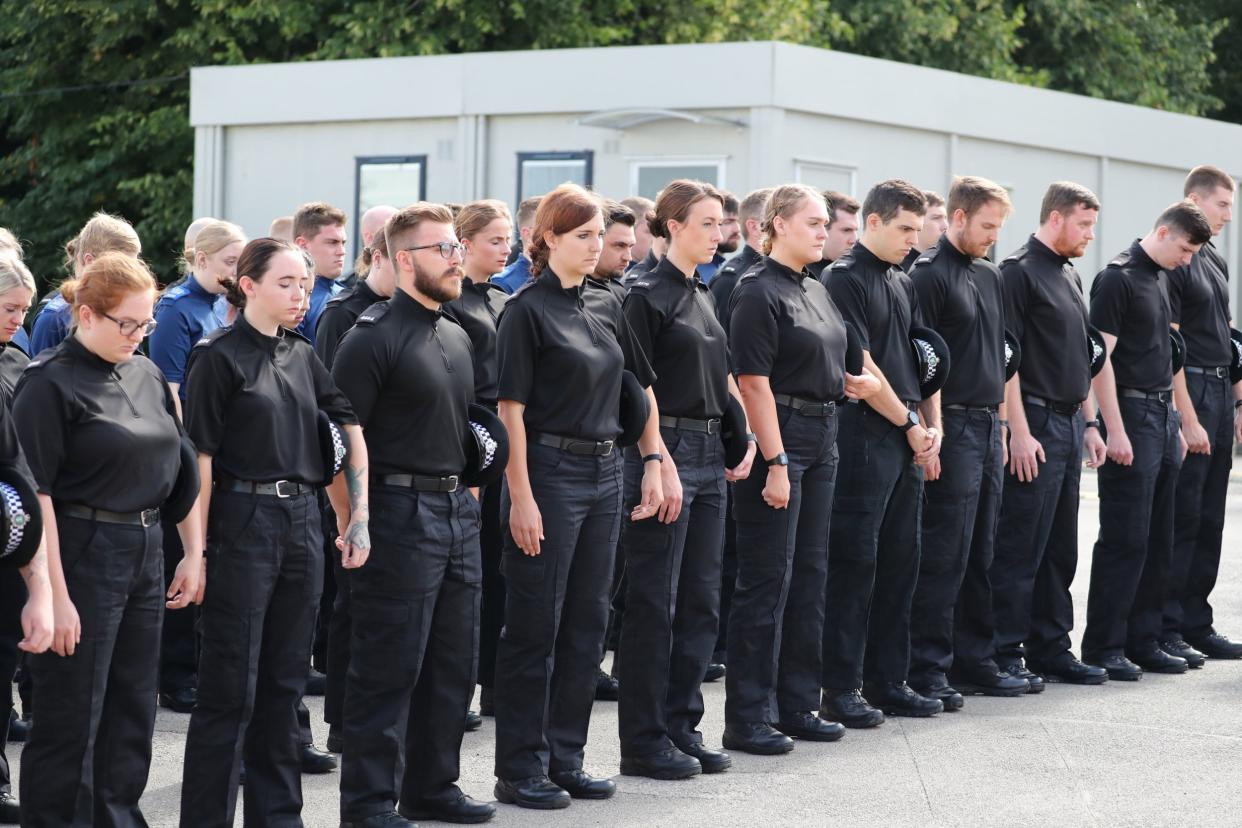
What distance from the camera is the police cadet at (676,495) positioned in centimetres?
694

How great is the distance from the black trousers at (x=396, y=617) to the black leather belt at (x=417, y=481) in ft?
0.06

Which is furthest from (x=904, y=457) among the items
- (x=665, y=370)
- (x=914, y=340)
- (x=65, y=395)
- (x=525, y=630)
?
(x=65, y=395)

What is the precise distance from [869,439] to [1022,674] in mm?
1656

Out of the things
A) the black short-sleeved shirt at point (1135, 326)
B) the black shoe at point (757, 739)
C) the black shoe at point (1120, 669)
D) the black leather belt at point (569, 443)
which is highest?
the black short-sleeved shirt at point (1135, 326)

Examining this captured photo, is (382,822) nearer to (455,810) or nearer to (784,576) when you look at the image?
(455,810)

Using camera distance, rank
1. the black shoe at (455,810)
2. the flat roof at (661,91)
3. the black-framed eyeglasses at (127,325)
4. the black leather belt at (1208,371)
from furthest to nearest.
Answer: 1. the flat roof at (661,91)
2. the black leather belt at (1208,371)
3. the black shoe at (455,810)
4. the black-framed eyeglasses at (127,325)

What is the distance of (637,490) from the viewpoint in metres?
6.96

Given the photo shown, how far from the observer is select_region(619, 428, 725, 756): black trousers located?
273 inches

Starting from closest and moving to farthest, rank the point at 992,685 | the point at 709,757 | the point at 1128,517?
the point at 709,757, the point at 992,685, the point at 1128,517

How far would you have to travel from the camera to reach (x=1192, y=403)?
385 inches

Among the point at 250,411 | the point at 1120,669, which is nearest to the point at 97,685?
the point at 250,411

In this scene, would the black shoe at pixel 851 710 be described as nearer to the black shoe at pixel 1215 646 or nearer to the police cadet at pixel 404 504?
the police cadet at pixel 404 504

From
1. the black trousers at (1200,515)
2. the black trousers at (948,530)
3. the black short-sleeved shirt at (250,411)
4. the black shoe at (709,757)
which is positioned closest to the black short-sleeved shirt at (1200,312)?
the black trousers at (1200,515)

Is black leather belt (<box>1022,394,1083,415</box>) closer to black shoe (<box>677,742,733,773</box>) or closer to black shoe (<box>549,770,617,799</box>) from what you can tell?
black shoe (<box>677,742,733,773</box>)
